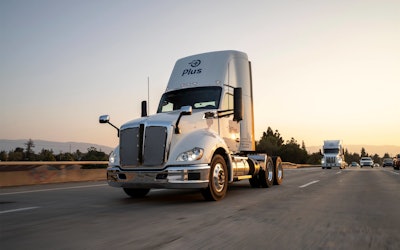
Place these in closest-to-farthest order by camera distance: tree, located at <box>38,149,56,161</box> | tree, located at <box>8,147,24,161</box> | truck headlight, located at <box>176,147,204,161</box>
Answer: truck headlight, located at <box>176,147,204,161</box> → tree, located at <box>8,147,24,161</box> → tree, located at <box>38,149,56,161</box>

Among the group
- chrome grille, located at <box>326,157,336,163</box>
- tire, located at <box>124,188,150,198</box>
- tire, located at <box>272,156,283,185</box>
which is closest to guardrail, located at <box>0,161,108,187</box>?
tire, located at <box>124,188,150,198</box>

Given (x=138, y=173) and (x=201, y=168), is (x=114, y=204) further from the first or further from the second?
(x=201, y=168)

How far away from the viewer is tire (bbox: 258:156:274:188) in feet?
37.4

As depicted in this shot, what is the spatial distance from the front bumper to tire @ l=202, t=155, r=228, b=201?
0.82 ft

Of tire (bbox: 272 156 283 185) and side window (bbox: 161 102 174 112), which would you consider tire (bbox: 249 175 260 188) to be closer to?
tire (bbox: 272 156 283 185)

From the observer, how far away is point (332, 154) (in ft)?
135

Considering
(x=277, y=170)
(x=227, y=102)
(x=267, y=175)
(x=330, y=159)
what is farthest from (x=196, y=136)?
(x=330, y=159)

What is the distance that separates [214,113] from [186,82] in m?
1.73

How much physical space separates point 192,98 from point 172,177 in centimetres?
299

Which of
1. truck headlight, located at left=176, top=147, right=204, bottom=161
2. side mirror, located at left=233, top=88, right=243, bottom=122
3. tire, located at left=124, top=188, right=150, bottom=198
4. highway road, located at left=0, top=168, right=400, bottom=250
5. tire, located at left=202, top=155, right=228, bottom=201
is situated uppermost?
side mirror, located at left=233, top=88, right=243, bottom=122

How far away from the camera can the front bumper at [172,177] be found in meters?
7.34

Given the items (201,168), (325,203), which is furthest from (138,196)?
(325,203)

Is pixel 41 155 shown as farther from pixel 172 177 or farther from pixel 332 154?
pixel 332 154

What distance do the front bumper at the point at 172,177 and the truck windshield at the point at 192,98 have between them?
2227 millimetres
